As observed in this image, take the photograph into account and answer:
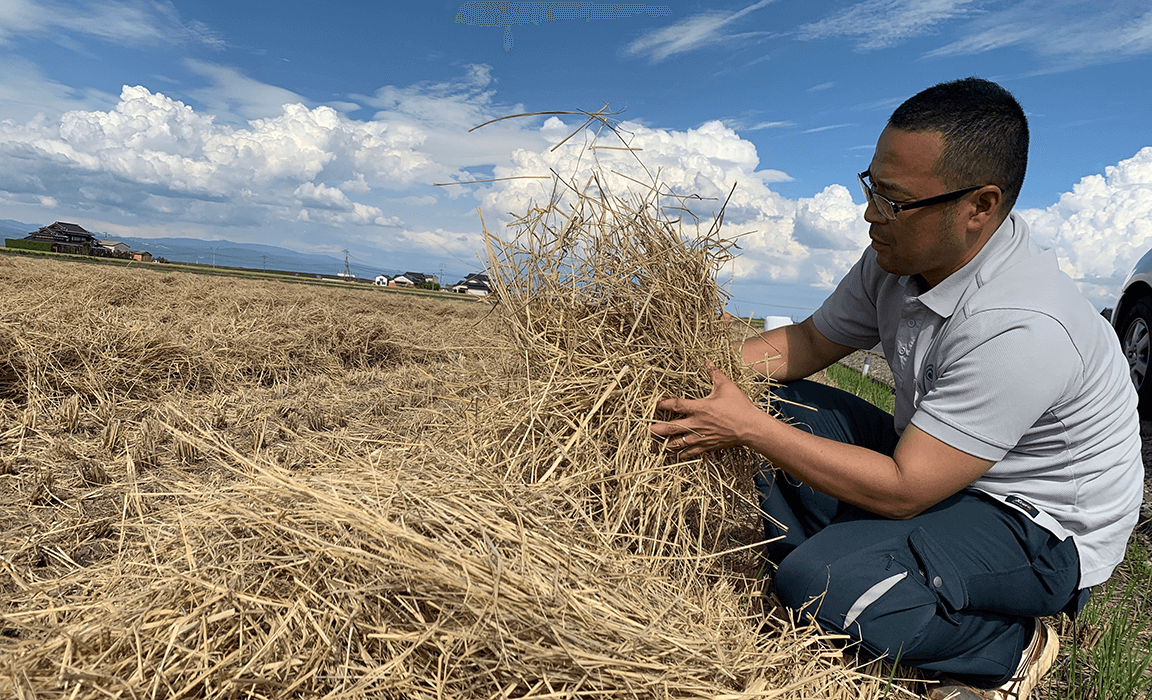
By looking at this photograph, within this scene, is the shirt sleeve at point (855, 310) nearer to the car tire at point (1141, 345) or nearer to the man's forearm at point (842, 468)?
the man's forearm at point (842, 468)

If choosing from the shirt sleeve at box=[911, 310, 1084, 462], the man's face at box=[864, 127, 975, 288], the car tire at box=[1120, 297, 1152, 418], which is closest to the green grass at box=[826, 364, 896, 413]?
the car tire at box=[1120, 297, 1152, 418]

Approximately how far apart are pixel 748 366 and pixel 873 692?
0.91 m

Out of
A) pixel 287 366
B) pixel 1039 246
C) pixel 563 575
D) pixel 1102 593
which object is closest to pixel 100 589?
pixel 563 575

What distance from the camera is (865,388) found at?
20.5ft

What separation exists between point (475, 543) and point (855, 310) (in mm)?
1507

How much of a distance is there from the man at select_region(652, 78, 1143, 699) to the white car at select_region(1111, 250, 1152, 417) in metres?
3.56

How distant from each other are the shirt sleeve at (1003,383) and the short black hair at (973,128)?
13.8 inches

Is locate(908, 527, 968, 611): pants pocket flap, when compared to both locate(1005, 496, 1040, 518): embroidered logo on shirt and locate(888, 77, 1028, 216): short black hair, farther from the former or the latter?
locate(888, 77, 1028, 216): short black hair

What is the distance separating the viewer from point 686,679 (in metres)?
1.30

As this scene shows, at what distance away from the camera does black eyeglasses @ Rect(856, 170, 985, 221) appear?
64.8 inches

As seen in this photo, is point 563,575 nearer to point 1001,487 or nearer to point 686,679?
point 686,679

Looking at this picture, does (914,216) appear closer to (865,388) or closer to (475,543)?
(475,543)

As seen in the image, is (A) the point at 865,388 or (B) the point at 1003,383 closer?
(B) the point at 1003,383

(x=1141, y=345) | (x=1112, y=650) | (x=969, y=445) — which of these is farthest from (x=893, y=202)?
(x=1141, y=345)
